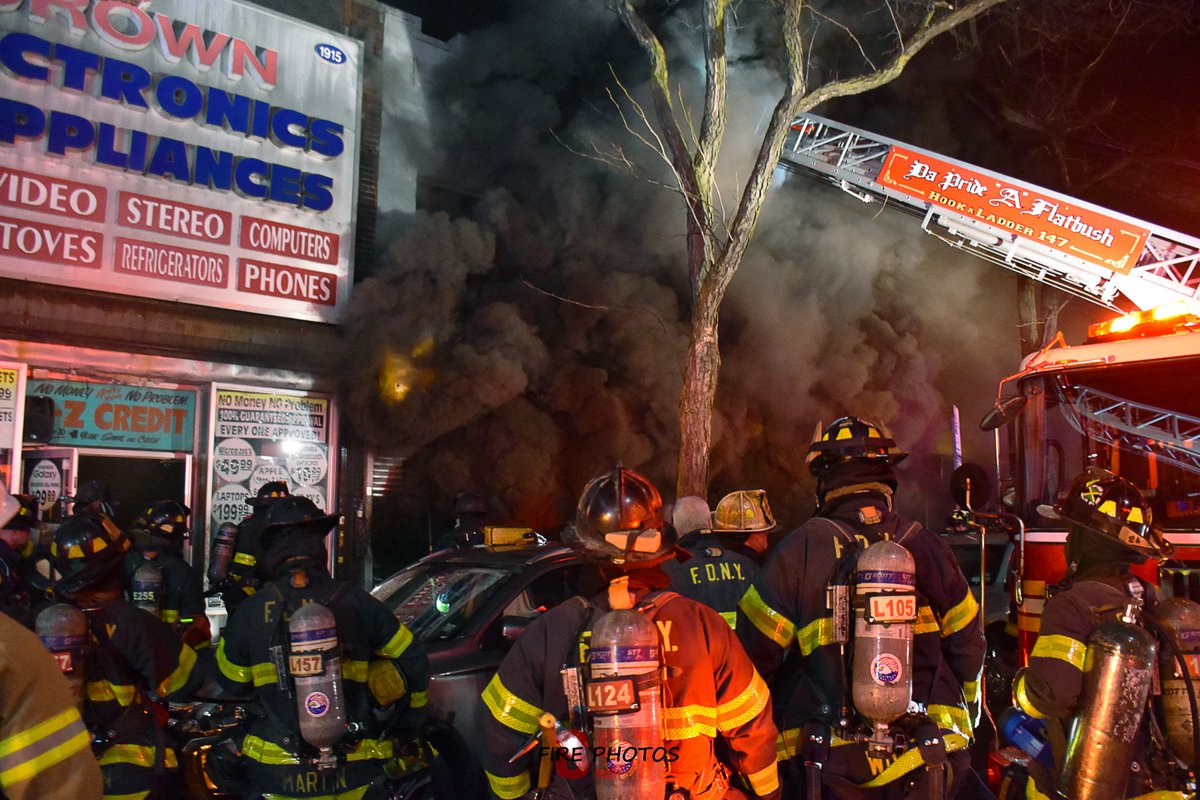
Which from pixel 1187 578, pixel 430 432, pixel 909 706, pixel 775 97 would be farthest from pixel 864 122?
pixel 909 706

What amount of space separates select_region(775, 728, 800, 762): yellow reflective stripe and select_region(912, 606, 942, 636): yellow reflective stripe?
0.52 metres

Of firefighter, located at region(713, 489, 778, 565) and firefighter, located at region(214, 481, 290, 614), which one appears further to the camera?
firefighter, located at region(214, 481, 290, 614)

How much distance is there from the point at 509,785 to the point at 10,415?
8.40 m

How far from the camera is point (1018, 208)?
1029cm

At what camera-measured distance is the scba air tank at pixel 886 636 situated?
2920mm

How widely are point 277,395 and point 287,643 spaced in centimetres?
797

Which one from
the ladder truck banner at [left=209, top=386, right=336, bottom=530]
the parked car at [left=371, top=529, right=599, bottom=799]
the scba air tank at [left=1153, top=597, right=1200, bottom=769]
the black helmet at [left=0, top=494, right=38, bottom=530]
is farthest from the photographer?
the ladder truck banner at [left=209, top=386, right=336, bottom=530]

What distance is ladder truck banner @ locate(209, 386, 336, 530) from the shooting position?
10469mm

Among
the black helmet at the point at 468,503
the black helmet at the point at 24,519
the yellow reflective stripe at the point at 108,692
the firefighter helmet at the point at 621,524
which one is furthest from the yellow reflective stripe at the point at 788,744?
the black helmet at the point at 24,519

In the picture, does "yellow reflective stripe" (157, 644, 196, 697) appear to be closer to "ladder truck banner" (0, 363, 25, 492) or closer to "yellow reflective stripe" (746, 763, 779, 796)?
"yellow reflective stripe" (746, 763, 779, 796)

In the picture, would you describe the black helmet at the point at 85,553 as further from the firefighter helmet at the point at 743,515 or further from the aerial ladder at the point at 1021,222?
the aerial ladder at the point at 1021,222

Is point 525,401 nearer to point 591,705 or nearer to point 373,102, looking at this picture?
point 373,102

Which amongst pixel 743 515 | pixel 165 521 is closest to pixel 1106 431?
pixel 743 515

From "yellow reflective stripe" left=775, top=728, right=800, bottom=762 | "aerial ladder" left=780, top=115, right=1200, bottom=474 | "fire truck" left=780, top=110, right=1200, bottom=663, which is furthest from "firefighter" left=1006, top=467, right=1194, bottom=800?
"aerial ladder" left=780, top=115, right=1200, bottom=474
